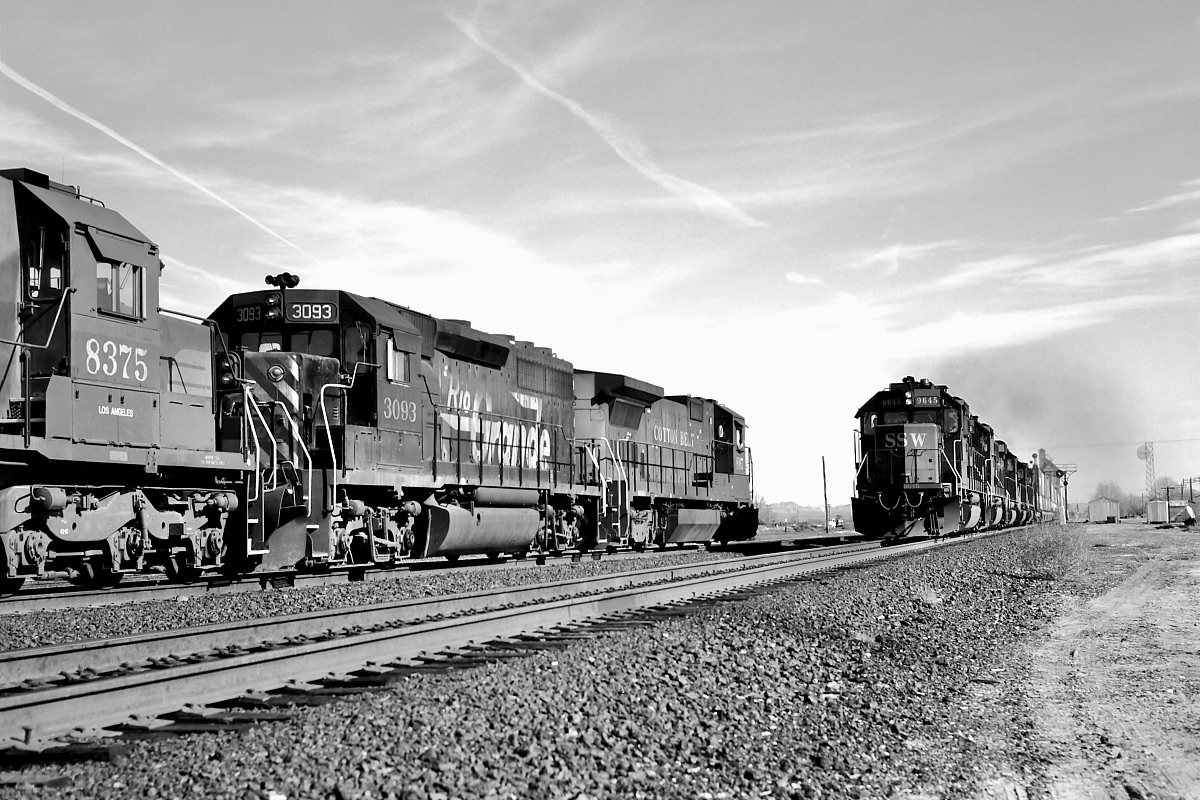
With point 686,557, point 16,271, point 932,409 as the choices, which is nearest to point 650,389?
point 686,557

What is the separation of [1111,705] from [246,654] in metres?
5.17

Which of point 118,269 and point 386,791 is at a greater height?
point 118,269

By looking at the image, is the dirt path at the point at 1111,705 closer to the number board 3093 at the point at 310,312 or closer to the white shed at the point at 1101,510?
the number board 3093 at the point at 310,312

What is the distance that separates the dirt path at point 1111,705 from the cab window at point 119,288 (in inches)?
313

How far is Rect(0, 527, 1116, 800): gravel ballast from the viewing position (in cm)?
392

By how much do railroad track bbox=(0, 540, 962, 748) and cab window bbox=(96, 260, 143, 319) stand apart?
3.69 m

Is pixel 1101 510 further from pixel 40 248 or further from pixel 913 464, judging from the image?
pixel 40 248

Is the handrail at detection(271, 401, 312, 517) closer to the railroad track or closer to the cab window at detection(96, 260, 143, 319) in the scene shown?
the cab window at detection(96, 260, 143, 319)

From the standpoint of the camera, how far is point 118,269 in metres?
9.83

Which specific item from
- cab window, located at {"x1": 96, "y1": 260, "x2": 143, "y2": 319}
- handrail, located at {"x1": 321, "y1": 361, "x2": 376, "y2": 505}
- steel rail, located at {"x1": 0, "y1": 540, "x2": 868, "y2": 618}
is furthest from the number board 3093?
steel rail, located at {"x1": 0, "y1": 540, "x2": 868, "y2": 618}

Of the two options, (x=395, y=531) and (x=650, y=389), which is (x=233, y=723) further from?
(x=650, y=389)

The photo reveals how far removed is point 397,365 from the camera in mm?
13805

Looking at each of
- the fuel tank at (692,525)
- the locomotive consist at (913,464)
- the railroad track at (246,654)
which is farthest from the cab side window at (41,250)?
the locomotive consist at (913,464)

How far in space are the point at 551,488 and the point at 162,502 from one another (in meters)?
8.01
